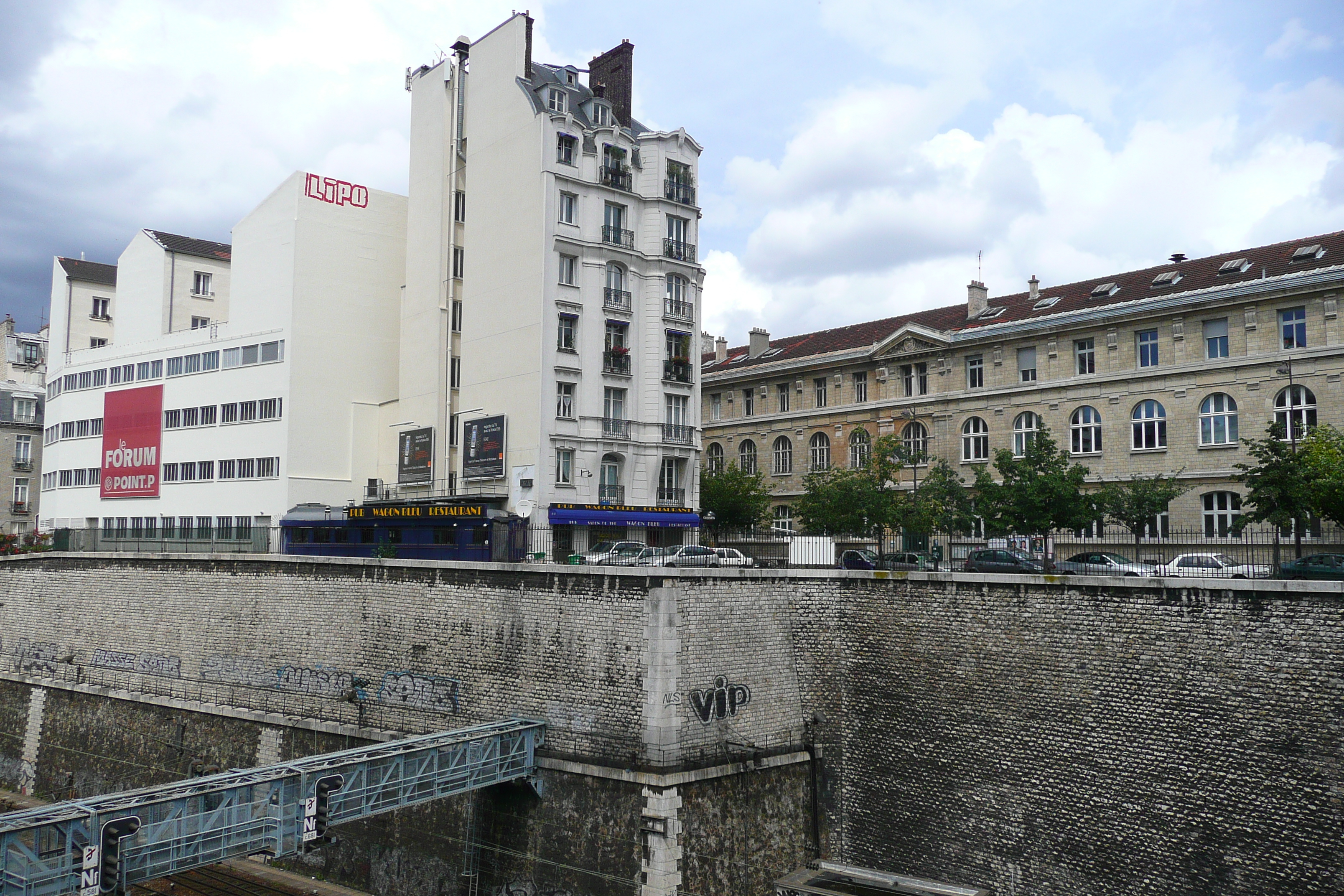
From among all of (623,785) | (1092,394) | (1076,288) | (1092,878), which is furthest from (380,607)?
(1076,288)

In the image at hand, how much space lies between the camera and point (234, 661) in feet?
124

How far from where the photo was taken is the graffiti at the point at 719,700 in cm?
2711

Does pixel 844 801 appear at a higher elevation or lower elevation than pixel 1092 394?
lower

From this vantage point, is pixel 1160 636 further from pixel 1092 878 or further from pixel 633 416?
pixel 633 416

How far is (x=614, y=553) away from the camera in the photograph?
3669 cm

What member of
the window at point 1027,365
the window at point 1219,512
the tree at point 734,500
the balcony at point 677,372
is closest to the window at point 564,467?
the balcony at point 677,372

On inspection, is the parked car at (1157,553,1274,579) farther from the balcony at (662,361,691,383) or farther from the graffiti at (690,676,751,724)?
the balcony at (662,361,691,383)

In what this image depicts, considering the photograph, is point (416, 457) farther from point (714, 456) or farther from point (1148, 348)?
point (1148, 348)

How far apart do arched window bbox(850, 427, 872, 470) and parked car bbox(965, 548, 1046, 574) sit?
66.7 ft

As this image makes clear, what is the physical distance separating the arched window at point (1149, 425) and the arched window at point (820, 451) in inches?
685

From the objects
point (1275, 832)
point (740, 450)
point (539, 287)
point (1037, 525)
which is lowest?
point (1275, 832)

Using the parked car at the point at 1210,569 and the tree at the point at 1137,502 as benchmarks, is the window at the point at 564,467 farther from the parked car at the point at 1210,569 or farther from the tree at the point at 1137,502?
the parked car at the point at 1210,569

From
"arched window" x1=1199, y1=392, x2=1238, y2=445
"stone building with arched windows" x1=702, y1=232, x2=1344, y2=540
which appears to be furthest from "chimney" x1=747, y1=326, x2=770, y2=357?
"arched window" x1=1199, y1=392, x2=1238, y2=445

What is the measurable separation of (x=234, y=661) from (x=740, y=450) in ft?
118
